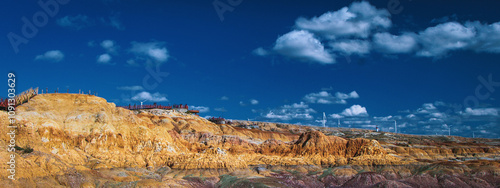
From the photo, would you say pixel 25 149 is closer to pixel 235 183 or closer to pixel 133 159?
pixel 133 159

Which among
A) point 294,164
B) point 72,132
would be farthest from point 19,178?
point 294,164

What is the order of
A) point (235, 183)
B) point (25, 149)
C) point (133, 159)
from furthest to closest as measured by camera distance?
point (133, 159), point (235, 183), point (25, 149)

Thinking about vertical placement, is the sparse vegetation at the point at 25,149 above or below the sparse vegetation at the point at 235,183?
above

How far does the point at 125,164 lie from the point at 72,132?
9.01m

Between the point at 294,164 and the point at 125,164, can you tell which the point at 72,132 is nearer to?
the point at 125,164

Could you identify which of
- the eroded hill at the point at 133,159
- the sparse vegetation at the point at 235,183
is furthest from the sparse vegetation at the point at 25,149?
the sparse vegetation at the point at 235,183

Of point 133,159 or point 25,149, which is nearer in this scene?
point 25,149

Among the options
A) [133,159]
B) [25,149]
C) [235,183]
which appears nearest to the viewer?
[25,149]

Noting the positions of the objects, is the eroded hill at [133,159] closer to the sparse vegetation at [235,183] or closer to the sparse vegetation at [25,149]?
the sparse vegetation at [235,183]

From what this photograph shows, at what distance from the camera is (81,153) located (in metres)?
49.6

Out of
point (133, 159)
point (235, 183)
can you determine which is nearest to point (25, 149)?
point (133, 159)

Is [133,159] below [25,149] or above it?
below

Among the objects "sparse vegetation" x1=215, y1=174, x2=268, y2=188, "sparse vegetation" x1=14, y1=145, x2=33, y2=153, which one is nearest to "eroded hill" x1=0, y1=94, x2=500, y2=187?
"sparse vegetation" x1=215, y1=174, x2=268, y2=188

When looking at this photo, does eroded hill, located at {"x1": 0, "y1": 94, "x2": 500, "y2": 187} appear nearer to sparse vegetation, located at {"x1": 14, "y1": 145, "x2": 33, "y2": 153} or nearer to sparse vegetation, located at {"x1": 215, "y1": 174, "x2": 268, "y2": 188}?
sparse vegetation, located at {"x1": 215, "y1": 174, "x2": 268, "y2": 188}
